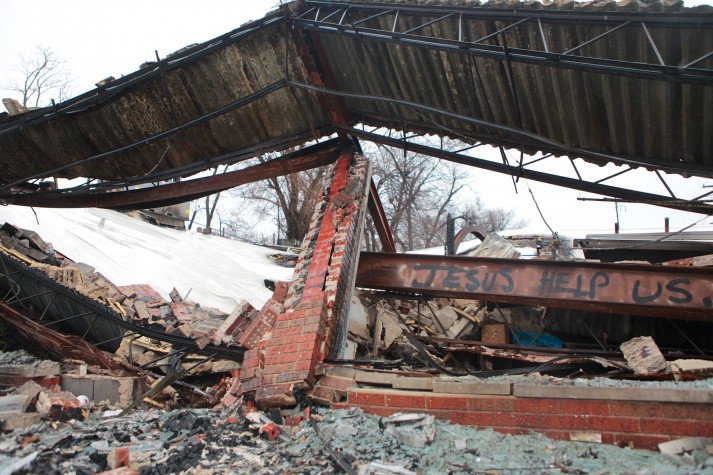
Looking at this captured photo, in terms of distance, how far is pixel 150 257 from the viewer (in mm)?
12633

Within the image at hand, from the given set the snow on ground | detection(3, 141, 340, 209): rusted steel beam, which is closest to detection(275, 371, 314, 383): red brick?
detection(3, 141, 340, 209): rusted steel beam

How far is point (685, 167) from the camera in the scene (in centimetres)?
597

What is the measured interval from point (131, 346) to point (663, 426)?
6650mm

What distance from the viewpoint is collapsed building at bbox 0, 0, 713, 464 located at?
4688mm

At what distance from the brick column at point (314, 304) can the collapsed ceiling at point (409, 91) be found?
99cm

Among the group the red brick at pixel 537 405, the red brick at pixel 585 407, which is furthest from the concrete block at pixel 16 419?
the red brick at pixel 585 407

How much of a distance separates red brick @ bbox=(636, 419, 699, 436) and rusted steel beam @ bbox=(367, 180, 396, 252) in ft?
14.9

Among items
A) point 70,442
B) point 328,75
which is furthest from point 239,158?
point 70,442

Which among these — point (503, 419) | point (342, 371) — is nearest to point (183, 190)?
point (342, 371)

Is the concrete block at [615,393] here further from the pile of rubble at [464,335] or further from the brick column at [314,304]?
the pile of rubble at [464,335]

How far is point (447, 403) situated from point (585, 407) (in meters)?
1.03

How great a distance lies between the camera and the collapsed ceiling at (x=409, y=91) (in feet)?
16.9

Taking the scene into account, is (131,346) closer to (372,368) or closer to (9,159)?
(9,159)

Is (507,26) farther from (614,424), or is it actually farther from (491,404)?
(614,424)
